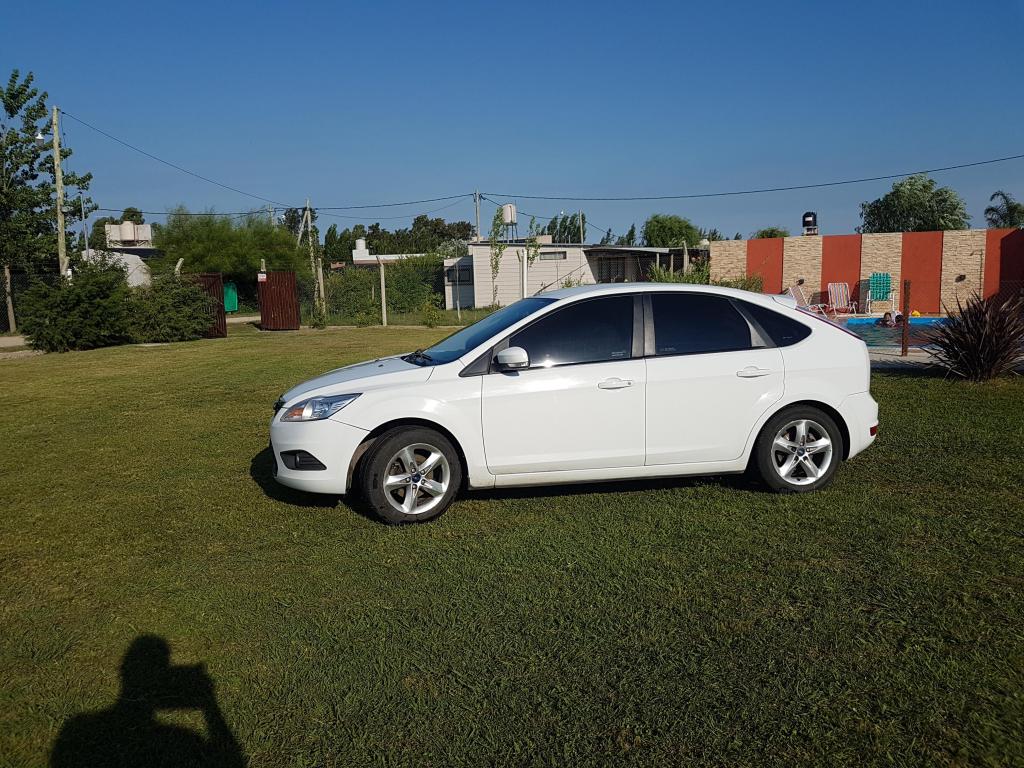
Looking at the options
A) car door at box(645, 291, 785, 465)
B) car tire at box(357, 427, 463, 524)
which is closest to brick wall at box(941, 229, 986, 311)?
car door at box(645, 291, 785, 465)

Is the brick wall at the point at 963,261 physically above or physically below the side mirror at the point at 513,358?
above

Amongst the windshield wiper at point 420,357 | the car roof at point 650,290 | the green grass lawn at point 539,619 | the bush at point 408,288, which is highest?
the bush at point 408,288

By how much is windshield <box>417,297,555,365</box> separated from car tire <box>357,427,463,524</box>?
648 mm

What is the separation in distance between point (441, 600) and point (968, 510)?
149 inches

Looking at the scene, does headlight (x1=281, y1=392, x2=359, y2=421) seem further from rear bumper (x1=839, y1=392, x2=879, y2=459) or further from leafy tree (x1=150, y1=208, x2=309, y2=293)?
leafy tree (x1=150, y1=208, x2=309, y2=293)

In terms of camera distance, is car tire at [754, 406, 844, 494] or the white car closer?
the white car

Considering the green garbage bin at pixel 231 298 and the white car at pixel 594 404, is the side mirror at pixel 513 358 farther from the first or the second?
the green garbage bin at pixel 231 298

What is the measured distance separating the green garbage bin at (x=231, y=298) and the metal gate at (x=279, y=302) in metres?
13.5

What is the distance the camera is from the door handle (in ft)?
18.5

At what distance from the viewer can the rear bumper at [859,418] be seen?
6.01 m

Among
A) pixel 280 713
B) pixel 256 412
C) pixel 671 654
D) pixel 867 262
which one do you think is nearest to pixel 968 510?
pixel 671 654

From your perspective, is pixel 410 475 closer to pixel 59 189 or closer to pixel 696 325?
pixel 696 325

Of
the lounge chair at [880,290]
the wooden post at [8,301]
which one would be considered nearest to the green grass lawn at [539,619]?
the wooden post at [8,301]

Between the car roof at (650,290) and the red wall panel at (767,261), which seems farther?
the red wall panel at (767,261)
